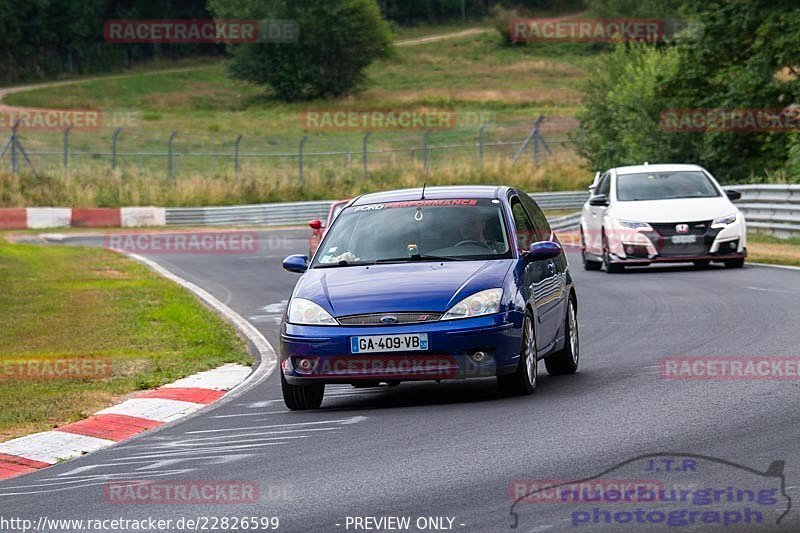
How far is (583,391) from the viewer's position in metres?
10.5

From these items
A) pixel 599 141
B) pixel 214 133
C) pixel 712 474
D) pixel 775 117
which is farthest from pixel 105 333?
pixel 214 133

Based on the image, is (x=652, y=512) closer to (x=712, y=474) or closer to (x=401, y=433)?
(x=712, y=474)

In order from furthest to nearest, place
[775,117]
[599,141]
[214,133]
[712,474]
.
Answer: [214,133] → [599,141] → [775,117] → [712,474]

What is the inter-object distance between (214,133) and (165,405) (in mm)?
62672

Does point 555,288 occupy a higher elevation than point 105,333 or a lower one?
higher

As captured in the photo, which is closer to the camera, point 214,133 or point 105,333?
point 105,333

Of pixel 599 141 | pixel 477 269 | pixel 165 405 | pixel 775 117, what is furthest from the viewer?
pixel 599 141

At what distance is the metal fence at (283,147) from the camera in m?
58.5
